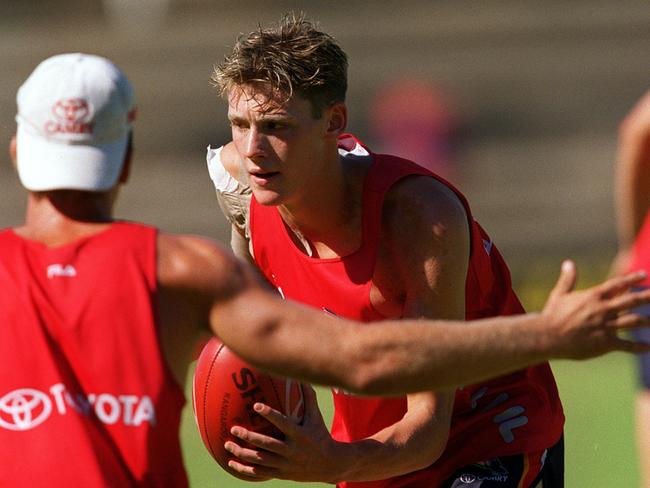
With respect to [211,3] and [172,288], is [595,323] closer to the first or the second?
[172,288]

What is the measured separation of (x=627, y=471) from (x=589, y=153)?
34.6 ft

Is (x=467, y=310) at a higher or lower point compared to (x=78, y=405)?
lower

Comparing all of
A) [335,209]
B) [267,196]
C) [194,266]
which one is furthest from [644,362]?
[194,266]

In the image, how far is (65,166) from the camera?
340 centimetres

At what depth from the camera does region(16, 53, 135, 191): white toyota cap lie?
3400 mm

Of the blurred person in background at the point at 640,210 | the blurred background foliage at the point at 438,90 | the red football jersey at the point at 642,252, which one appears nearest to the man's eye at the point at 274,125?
the blurred person in background at the point at 640,210

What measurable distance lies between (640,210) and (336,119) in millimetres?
1150

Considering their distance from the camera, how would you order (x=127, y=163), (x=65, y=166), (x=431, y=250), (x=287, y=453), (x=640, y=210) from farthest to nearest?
(x=640, y=210) < (x=431, y=250) < (x=287, y=453) < (x=127, y=163) < (x=65, y=166)

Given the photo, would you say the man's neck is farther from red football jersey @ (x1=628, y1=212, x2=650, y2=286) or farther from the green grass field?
the green grass field

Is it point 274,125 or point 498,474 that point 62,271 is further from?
point 498,474

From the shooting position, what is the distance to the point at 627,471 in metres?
8.98

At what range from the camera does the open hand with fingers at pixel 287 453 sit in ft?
14.2

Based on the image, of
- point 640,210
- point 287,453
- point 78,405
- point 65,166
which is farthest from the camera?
point 640,210

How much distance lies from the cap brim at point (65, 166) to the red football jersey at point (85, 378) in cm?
20
